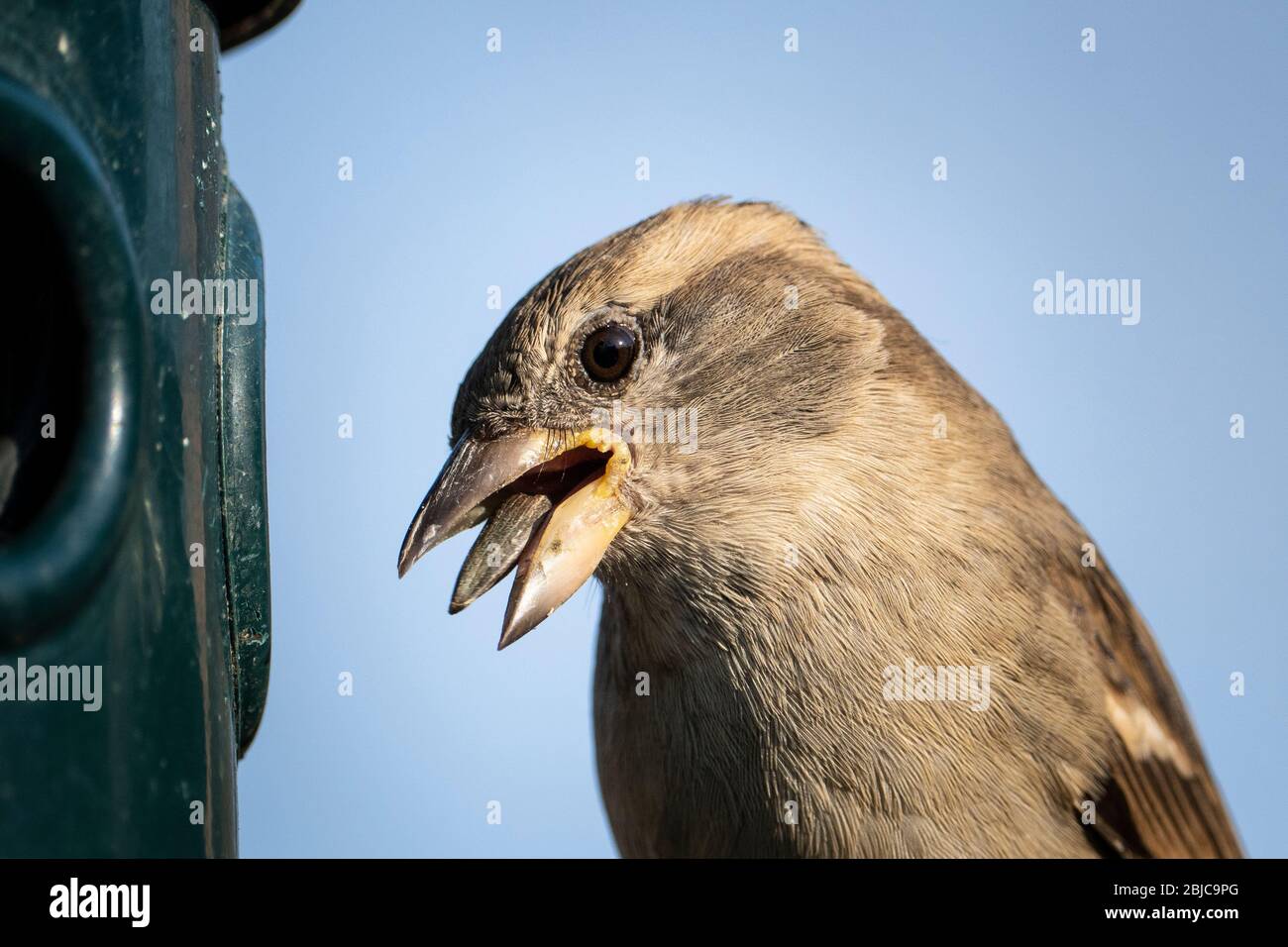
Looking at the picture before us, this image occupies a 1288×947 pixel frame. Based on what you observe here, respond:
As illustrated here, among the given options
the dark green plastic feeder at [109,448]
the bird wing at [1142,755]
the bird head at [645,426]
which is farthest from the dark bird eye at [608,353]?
the bird wing at [1142,755]

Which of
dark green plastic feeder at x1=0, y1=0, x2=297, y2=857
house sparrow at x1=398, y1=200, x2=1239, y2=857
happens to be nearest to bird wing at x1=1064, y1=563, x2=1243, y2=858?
house sparrow at x1=398, y1=200, x2=1239, y2=857

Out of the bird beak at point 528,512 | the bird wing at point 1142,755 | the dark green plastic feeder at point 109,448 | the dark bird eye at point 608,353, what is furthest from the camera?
the bird wing at point 1142,755

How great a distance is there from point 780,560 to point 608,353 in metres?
→ 0.56

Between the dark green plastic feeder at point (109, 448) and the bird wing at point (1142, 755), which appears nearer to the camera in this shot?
the dark green plastic feeder at point (109, 448)

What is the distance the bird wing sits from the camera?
119 inches

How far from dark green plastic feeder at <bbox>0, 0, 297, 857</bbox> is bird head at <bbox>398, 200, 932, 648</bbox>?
2.52ft

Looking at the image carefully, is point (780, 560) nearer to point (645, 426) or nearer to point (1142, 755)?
point (645, 426)

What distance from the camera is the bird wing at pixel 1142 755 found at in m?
3.02

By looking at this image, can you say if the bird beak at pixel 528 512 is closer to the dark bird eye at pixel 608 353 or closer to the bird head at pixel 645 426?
the bird head at pixel 645 426

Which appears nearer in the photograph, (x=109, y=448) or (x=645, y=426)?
(x=109, y=448)

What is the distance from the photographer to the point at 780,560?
9.00 feet

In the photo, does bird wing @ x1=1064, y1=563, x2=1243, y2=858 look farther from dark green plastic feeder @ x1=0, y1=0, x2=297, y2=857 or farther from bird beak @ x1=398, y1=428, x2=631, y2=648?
dark green plastic feeder @ x1=0, y1=0, x2=297, y2=857

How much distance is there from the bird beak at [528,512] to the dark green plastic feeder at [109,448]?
672mm

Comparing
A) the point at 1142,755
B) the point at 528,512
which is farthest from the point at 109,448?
the point at 1142,755
